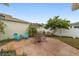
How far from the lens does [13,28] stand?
10.5ft

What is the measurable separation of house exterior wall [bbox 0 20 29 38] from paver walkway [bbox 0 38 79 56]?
15 centimetres

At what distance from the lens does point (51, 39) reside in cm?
319

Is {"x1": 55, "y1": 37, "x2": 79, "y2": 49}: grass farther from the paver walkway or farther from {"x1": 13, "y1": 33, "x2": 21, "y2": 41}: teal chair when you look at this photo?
{"x1": 13, "y1": 33, "x2": 21, "y2": 41}: teal chair

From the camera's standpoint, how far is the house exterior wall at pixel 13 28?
3.19 metres

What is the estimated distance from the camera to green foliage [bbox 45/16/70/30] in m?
3.16

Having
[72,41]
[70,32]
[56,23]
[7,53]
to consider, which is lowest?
[7,53]

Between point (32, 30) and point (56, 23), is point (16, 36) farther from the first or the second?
point (56, 23)

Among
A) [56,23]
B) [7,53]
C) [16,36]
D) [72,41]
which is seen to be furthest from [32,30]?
[72,41]

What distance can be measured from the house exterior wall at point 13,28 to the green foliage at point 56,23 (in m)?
0.36

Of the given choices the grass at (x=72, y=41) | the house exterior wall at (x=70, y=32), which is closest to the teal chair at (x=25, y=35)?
the house exterior wall at (x=70, y=32)

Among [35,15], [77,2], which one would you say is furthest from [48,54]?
[77,2]

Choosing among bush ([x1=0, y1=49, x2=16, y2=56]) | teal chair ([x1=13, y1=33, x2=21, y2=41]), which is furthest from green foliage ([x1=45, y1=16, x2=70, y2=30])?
bush ([x1=0, y1=49, x2=16, y2=56])

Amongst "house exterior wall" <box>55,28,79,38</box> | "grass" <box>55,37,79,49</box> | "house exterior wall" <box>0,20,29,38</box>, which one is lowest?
"grass" <box>55,37,79,49</box>

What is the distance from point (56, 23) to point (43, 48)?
0.44m
